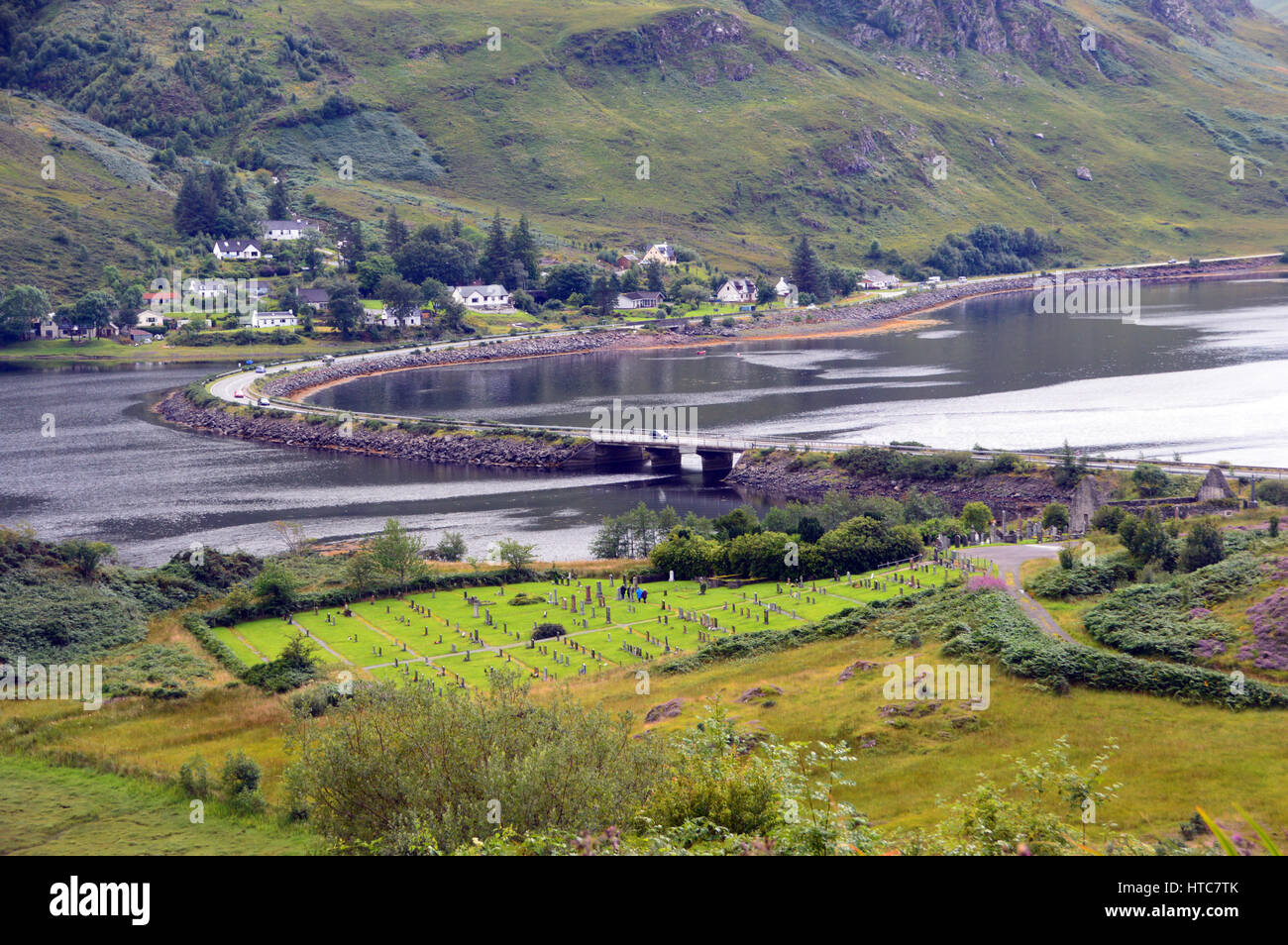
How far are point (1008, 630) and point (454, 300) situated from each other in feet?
527

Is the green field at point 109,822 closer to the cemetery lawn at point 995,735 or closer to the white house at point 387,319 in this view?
the cemetery lawn at point 995,735

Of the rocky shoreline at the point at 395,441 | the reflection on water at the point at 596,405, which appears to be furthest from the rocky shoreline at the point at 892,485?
the rocky shoreline at the point at 395,441

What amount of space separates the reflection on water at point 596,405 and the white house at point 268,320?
1684 centimetres

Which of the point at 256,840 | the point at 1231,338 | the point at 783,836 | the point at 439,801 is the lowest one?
the point at 256,840

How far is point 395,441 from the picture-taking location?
11181cm

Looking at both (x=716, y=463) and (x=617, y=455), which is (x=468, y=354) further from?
(x=716, y=463)

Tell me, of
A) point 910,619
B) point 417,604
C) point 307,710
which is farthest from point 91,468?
point 910,619

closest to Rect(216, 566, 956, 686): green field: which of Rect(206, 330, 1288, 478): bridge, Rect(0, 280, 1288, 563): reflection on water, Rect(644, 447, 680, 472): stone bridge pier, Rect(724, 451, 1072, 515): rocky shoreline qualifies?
Rect(0, 280, 1288, 563): reflection on water

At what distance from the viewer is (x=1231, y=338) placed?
16250 cm

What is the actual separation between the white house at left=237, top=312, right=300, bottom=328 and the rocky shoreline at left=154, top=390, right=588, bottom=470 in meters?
49.9

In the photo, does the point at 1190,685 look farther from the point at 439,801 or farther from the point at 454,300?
the point at 454,300

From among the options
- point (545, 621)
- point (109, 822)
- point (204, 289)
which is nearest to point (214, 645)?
point (545, 621)

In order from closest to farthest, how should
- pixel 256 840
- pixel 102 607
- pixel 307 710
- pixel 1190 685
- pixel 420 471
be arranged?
pixel 256 840 → pixel 1190 685 → pixel 307 710 → pixel 102 607 → pixel 420 471

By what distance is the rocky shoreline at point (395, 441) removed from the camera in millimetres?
103562
